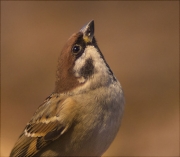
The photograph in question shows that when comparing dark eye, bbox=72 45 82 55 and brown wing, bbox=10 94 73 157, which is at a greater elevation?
dark eye, bbox=72 45 82 55

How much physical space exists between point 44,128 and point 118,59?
4914 mm

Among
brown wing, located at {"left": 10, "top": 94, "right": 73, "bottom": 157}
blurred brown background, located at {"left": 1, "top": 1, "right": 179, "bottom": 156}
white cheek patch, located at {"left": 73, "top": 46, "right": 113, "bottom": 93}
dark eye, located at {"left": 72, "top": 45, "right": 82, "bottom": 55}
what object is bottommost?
brown wing, located at {"left": 10, "top": 94, "right": 73, "bottom": 157}

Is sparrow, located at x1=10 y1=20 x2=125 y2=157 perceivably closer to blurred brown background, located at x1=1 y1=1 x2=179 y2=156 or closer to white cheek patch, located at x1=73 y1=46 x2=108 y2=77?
white cheek patch, located at x1=73 y1=46 x2=108 y2=77

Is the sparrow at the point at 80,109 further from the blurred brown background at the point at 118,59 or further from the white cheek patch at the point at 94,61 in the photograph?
the blurred brown background at the point at 118,59

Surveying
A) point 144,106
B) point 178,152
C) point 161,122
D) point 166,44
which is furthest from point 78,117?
point 166,44

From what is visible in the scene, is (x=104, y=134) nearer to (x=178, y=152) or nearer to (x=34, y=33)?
(x=178, y=152)

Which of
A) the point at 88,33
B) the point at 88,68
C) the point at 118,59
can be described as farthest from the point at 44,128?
the point at 118,59

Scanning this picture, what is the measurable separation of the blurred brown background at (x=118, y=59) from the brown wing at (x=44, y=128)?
1.80m

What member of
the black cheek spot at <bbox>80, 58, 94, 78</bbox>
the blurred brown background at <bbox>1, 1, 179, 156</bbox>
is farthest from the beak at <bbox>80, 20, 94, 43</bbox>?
A: the blurred brown background at <bbox>1, 1, 179, 156</bbox>

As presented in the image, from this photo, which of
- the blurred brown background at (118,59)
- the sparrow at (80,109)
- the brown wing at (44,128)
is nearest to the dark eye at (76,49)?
the sparrow at (80,109)

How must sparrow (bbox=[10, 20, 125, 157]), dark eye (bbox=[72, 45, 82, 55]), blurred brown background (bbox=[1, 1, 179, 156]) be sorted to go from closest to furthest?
sparrow (bbox=[10, 20, 125, 157]) → dark eye (bbox=[72, 45, 82, 55]) → blurred brown background (bbox=[1, 1, 179, 156])

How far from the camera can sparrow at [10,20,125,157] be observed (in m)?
2.44

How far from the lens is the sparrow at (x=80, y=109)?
2436 millimetres

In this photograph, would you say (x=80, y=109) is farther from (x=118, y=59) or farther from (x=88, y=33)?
(x=118, y=59)
